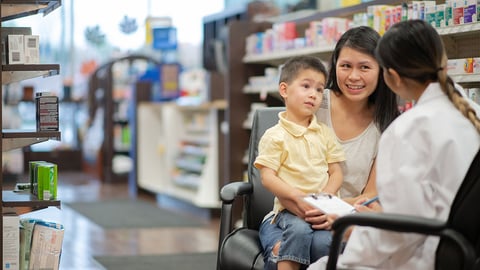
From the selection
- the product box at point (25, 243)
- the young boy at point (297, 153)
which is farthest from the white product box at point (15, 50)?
the young boy at point (297, 153)

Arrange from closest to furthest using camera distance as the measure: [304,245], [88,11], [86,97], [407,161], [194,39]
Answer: [407,161] → [304,245] → [88,11] → [194,39] → [86,97]

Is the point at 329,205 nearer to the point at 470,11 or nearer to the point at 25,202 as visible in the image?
the point at 25,202

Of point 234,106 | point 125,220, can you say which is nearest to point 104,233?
point 125,220

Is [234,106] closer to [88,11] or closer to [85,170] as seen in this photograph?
[88,11]

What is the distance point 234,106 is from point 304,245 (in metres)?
4.24

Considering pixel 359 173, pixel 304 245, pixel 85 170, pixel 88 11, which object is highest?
pixel 88 11

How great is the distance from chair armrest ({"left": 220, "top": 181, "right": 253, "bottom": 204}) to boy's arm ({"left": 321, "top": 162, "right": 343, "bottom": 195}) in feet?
1.33

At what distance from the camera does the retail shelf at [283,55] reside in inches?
225

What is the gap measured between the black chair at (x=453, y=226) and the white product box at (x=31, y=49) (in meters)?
1.69

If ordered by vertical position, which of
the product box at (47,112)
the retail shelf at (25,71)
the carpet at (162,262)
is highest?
the retail shelf at (25,71)

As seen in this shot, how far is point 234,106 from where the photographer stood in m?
6.87

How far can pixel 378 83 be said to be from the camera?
2.95 meters

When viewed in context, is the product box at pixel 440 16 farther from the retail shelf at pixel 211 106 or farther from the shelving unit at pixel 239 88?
the retail shelf at pixel 211 106

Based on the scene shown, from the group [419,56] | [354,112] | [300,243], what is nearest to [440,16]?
[354,112]
